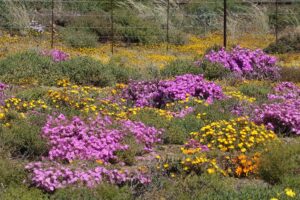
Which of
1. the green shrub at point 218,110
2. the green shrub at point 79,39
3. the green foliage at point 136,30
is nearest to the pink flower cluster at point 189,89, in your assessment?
the green shrub at point 218,110

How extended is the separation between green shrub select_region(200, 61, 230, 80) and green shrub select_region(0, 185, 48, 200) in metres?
8.20

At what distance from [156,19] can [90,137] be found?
17.9 meters

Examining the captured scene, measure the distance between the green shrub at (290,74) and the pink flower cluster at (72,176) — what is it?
8.62 m

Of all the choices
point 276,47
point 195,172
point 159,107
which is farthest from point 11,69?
point 276,47

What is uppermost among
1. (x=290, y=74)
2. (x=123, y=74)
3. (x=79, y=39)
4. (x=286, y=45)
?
(x=79, y=39)

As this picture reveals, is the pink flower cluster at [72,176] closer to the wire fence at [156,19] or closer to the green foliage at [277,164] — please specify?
the green foliage at [277,164]

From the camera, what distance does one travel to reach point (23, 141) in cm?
750

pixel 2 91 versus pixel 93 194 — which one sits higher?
pixel 2 91

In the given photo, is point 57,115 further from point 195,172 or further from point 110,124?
point 195,172

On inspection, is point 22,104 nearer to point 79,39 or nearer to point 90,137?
point 90,137

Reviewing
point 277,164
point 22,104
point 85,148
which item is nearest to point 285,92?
point 277,164

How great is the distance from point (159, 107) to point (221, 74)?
3.40 meters

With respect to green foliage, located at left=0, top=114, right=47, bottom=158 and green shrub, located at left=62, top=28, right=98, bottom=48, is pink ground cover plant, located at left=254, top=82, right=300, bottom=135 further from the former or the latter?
green shrub, located at left=62, top=28, right=98, bottom=48

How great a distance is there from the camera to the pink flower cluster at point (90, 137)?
7387 millimetres
